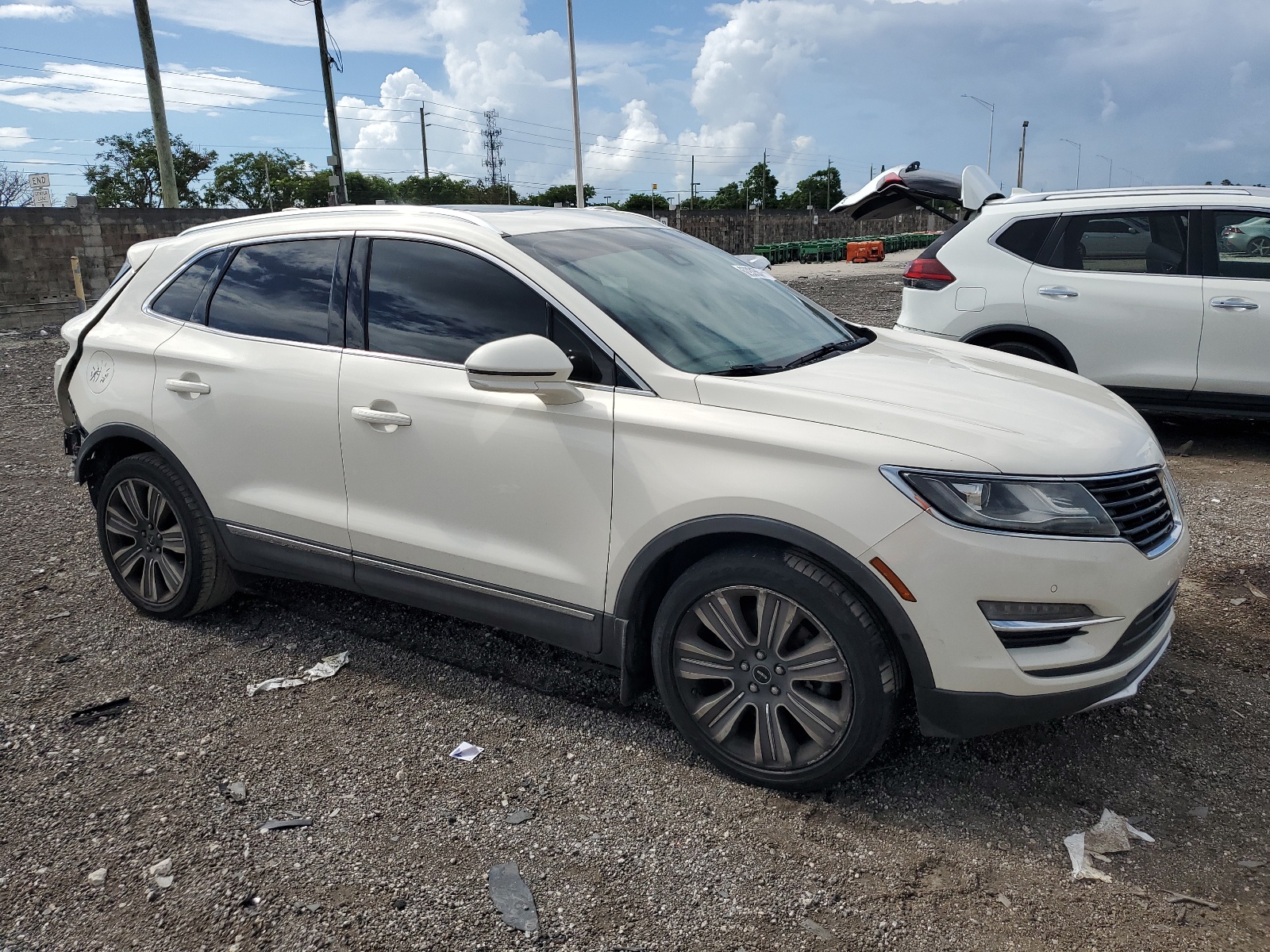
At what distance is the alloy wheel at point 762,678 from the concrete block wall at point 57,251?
25899 mm

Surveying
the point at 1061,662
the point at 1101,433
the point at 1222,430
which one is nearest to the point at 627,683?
the point at 1061,662

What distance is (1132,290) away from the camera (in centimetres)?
687

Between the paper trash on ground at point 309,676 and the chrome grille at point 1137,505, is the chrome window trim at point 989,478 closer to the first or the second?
the chrome grille at point 1137,505

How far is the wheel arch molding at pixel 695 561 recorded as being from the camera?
2.69 meters

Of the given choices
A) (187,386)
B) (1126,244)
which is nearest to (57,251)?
(187,386)

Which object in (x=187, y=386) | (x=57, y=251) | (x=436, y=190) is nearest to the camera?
(x=187, y=386)

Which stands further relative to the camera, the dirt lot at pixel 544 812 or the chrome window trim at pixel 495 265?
the chrome window trim at pixel 495 265

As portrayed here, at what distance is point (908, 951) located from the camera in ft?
7.91

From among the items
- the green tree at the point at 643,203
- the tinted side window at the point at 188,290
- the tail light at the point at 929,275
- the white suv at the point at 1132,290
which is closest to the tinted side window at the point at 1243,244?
the white suv at the point at 1132,290

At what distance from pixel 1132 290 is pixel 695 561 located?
17.3 ft

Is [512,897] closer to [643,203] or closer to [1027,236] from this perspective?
[1027,236]

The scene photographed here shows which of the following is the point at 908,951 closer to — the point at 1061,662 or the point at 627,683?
the point at 1061,662

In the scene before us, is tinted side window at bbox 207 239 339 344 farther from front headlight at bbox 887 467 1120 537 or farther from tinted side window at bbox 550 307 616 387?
front headlight at bbox 887 467 1120 537

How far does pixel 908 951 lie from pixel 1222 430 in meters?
6.95
